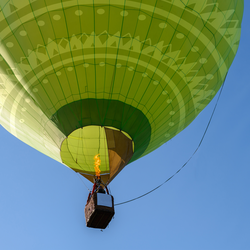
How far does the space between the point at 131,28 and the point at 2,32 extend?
2.40 metres

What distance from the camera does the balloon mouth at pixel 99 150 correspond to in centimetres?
731

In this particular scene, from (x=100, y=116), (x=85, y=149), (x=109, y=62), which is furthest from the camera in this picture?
(x=85, y=149)

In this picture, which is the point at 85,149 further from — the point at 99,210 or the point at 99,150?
the point at 99,210

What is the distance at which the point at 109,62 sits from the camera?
21.0 feet

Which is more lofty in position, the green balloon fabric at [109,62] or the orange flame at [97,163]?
the green balloon fabric at [109,62]

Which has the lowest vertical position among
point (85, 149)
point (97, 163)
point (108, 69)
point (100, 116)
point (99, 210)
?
point (99, 210)

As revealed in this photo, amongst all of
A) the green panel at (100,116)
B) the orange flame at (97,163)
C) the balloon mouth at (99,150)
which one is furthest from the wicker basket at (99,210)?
the green panel at (100,116)

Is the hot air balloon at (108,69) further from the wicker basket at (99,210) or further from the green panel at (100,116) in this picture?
the wicker basket at (99,210)

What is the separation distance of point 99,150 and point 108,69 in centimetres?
198

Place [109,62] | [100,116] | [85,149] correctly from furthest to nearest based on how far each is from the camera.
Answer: [85,149], [100,116], [109,62]

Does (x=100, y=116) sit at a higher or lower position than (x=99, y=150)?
higher

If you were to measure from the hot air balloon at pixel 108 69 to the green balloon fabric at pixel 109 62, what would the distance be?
0.02 m

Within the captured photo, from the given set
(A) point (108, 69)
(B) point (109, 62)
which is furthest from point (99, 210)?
(B) point (109, 62)

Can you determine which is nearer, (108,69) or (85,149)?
(108,69)
